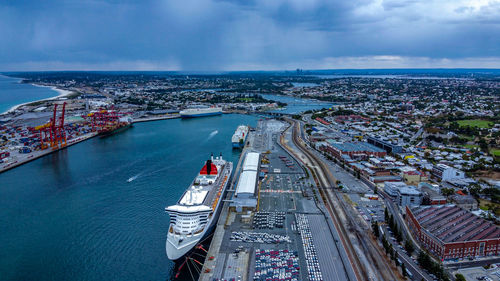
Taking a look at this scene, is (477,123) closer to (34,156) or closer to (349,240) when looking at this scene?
(349,240)

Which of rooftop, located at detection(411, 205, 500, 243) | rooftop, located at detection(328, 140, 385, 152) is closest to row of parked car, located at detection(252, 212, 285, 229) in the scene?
rooftop, located at detection(411, 205, 500, 243)

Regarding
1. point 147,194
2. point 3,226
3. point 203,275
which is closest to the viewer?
point 203,275

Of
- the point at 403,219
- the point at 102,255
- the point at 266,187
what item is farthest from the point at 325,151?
the point at 102,255

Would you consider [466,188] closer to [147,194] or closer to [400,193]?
[400,193]

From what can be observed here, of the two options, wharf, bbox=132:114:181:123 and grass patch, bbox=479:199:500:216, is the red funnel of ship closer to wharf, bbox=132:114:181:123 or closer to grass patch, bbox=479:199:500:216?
grass patch, bbox=479:199:500:216

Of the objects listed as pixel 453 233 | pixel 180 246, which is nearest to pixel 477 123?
pixel 453 233

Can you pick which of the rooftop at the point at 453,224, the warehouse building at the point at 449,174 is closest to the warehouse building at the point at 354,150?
the warehouse building at the point at 449,174

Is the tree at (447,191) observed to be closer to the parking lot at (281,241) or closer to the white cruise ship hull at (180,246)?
the parking lot at (281,241)
